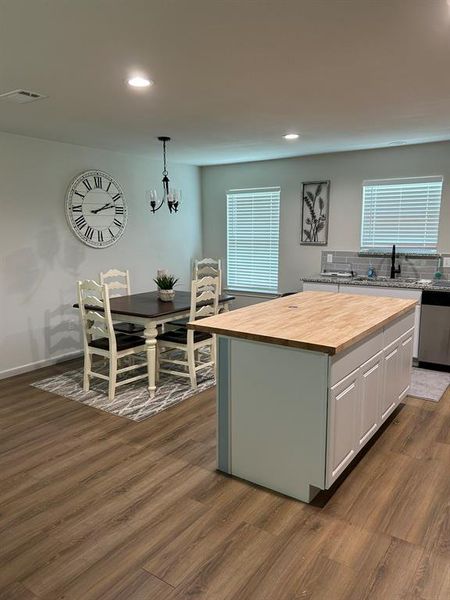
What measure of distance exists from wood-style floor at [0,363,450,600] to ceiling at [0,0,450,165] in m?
2.36

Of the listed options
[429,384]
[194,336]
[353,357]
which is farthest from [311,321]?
[429,384]

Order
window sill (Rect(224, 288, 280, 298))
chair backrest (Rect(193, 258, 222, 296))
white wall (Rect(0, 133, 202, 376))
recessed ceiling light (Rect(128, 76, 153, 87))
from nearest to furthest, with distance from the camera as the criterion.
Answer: recessed ceiling light (Rect(128, 76, 153, 87)) → white wall (Rect(0, 133, 202, 376)) → chair backrest (Rect(193, 258, 222, 296)) → window sill (Rect(224, 288, 280, 298))

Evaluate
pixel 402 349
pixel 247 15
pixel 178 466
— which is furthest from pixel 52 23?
pixel 402 349

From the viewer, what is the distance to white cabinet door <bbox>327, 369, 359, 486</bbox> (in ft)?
7.43

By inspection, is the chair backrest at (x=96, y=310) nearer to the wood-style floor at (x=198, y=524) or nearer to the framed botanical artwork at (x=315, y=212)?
the wood-style floor at (x=198, y=524)

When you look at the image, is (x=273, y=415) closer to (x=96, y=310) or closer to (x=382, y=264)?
(x=96, y=310)

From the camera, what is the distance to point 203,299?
3998 millimetres

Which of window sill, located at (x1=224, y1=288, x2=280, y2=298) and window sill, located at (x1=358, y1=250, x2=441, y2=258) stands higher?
window sill, located at (x1=358, y1=250, x2=441, y2=258)

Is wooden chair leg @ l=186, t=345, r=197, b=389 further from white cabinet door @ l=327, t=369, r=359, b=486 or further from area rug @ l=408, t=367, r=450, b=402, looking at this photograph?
area rug @ l=408, t=367, r=450, b=402

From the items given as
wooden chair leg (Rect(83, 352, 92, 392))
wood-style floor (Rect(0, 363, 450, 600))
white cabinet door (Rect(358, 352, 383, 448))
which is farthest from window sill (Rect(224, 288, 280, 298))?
white cabinet door (Rect(358, 352, 383, 448))

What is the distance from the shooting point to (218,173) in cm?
637

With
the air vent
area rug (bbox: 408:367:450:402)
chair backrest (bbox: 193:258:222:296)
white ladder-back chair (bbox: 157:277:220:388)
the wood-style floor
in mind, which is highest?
the air vent

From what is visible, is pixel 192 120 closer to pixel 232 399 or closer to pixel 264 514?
pixel 232 399

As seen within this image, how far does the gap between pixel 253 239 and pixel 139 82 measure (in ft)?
12.2
